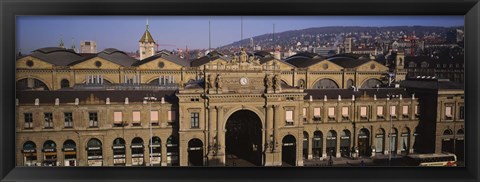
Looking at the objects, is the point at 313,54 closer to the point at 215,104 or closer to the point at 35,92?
the point at 215,104

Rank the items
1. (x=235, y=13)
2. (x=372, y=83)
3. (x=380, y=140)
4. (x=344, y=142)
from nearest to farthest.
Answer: (x=235, y=13), (x=380, y=140), (x=344, y=142), (x=372, y=83)

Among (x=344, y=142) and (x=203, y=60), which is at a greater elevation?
(x=203, y=60)

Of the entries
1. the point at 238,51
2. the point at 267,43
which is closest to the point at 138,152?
the point at 238,51

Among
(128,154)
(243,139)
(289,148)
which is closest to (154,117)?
(128,154)

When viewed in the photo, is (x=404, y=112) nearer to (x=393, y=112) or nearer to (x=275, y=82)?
(x=393, y=112)

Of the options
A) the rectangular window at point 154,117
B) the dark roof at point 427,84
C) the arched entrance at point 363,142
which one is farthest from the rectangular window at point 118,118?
the dark roof at point 427,84

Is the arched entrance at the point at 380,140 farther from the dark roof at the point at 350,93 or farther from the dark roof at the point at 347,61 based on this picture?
the dark roof at the point at 347,61
